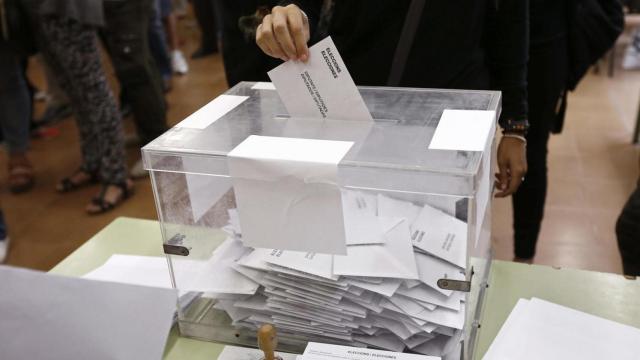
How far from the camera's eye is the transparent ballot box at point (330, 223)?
2.21 ft

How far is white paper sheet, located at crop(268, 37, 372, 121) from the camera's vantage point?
74 cm

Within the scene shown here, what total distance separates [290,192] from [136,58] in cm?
208

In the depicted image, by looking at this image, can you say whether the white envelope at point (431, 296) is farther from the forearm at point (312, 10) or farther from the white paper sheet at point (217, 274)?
the forearm at point (312, 10)

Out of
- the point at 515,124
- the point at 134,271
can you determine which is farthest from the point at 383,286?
the point at 515,124

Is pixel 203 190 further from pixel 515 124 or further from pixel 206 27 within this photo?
pixel 206 27

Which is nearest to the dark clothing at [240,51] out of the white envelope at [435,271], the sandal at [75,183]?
the white envelope at [435,271]

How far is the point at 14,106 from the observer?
277 centimetres

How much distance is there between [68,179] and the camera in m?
2.86

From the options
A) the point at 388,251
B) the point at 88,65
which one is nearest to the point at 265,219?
the point at 388,251

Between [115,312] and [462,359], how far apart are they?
43 cm

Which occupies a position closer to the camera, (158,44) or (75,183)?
(75,183)

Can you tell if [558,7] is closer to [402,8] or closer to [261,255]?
[402,8]

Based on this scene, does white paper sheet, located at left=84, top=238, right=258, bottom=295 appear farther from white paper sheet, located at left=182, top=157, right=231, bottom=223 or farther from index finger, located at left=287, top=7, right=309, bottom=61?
index finger, located at left=287, top=7, right=309, bottom=61

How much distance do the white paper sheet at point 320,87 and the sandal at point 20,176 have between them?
8.23ft
